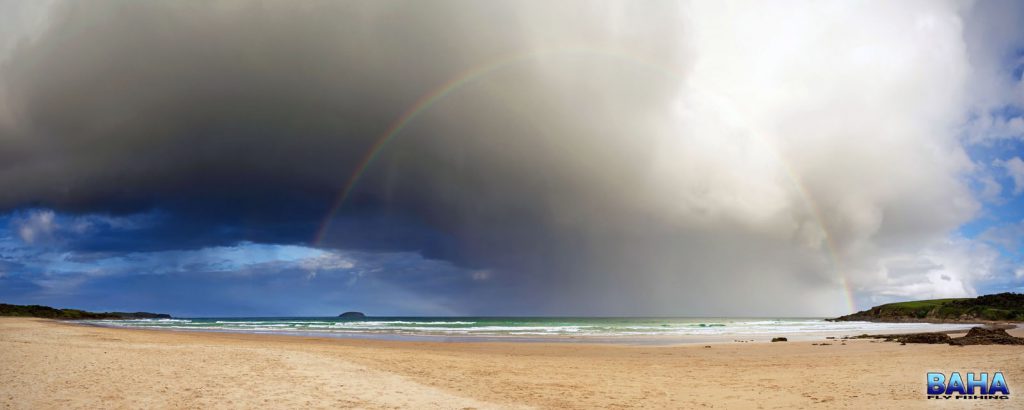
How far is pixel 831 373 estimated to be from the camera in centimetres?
1931

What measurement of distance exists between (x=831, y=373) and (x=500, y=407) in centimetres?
1412

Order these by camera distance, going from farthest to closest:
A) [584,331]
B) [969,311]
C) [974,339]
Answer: [969,311]
[584,331]
[974,339]

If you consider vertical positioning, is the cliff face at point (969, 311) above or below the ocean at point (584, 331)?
above

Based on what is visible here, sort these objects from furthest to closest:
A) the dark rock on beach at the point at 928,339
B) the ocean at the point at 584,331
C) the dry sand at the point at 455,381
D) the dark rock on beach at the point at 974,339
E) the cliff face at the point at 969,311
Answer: the cliff face at the point at 969,311 → the ocean at the point at 584,331 → the dark rock on beach at the point at 928,339 → the dark rock on beach at the point at 974,339 → the dry sand at the point at 455,381

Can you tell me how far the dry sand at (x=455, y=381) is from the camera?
12.6 meters

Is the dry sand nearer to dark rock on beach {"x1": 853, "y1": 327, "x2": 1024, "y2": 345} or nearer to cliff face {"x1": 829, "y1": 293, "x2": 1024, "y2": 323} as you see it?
dark rock on beach {"x1": 853, "y1": 327, "x2": 1024, "y2": 345}

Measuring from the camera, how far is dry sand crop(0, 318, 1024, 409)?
1258 cm

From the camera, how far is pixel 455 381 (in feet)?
56.7

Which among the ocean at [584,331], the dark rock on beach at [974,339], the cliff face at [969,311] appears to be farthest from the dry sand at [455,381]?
the cliff face at [969,311]

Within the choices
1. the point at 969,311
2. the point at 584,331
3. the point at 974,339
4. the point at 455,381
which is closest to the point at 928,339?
the point at 974,339

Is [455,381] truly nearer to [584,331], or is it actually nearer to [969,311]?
[584,331]

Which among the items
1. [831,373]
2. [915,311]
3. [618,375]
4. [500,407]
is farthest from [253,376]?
[915,311]

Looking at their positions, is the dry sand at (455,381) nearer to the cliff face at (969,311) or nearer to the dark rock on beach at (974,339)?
the dark rock on beach at (974,339)

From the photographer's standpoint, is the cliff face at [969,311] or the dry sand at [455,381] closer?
the dry sand at [455,381]
